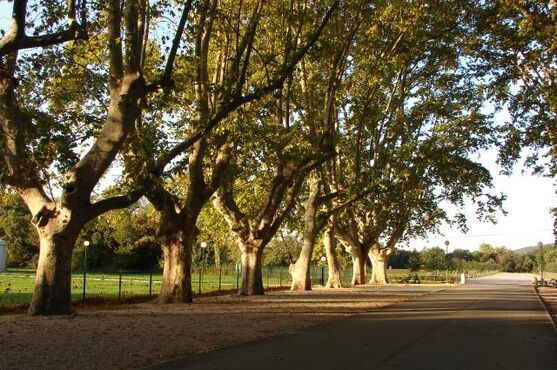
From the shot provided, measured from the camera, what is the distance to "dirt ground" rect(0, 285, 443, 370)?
9.15 m

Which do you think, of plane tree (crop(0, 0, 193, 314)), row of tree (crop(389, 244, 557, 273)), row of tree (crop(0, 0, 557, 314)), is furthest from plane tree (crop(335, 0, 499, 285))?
row of tree (crop(389, 244, 557, 273))

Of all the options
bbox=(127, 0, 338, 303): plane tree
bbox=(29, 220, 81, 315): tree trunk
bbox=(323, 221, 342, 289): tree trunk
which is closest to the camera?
bbox=(29, 220, 81, 315): tree trunk

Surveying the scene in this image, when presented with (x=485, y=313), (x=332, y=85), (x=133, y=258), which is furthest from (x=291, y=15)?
(x=133, y=258)

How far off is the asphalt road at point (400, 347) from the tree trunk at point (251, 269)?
9402 millimetres

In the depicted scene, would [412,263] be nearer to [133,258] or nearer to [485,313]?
[133,258]

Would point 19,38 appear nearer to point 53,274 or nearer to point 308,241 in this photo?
point 53,274

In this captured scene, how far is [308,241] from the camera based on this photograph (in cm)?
3098

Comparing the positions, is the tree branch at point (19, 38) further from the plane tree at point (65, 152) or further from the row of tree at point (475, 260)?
the row of tree at point (475, 260)

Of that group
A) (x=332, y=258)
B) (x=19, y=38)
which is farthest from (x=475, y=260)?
(x=19, y=38)

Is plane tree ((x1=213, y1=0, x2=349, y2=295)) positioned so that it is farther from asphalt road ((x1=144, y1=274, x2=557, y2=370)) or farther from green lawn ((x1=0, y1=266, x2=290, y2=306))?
asphalt road ((x1=144, y1=274, x2=557, y2=370))

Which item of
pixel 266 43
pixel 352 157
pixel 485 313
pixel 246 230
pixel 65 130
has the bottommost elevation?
pixel 485 313

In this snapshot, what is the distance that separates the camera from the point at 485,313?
20219 millimetres

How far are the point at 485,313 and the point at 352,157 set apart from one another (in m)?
16.1

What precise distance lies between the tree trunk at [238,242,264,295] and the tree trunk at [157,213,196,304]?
256 inches
